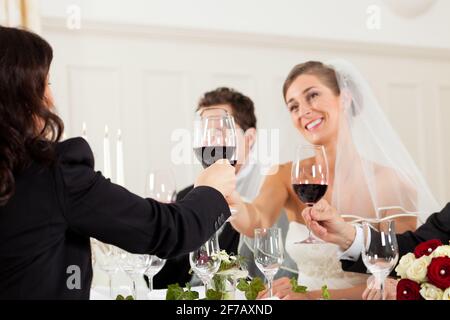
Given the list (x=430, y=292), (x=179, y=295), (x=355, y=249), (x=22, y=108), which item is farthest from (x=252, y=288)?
(x=22, y=108)

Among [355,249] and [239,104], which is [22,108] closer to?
[355,249]

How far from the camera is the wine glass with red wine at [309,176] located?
2.01 metres

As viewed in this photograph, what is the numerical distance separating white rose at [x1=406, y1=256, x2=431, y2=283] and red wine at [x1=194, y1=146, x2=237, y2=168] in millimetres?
443

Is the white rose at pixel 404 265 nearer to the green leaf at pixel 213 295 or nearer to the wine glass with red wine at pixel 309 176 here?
the green leaf at pixel 213 295

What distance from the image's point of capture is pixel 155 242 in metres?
1.28

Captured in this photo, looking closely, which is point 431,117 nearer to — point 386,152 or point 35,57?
point 386,152

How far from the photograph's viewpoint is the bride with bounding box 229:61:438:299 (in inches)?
114

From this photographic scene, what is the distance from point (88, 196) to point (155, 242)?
0.51 ft

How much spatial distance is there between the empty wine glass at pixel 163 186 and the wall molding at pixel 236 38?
5.64 ft

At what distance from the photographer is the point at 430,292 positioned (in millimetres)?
1402

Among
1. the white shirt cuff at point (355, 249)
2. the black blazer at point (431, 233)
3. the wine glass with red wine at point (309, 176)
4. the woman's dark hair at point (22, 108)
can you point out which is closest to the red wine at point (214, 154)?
the woman's dark hair at point (22, 108)

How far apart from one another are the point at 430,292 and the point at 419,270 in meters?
0.05

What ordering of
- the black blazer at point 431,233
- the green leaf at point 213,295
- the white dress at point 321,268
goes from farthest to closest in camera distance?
the white dress at point 321,268
the black blazer at point 431,233
the green leaf at point 213,295
